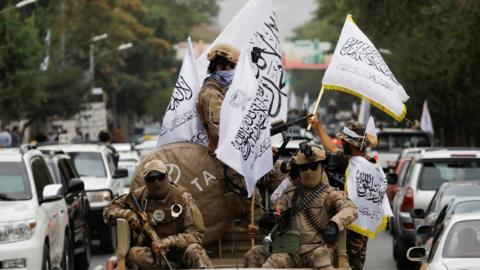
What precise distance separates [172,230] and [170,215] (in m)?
0.12

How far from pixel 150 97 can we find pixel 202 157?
77327mm

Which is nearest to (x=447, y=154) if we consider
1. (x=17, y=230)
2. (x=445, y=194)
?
(x=445, y=194)

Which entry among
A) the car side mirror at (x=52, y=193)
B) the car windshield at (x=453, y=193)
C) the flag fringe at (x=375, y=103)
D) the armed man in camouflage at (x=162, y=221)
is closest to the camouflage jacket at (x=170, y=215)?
the armed man in camouflage at (x=162, y=221)

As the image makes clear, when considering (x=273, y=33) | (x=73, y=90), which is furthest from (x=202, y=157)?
(x=73, y=90)

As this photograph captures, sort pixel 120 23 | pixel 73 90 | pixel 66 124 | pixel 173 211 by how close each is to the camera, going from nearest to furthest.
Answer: pixel 173 211 → pixel 73 90 → pixel 66 124 → pixel 120 23

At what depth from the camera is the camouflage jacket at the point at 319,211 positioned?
34.5 feet

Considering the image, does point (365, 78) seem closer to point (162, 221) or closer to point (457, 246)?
point (457, 246)

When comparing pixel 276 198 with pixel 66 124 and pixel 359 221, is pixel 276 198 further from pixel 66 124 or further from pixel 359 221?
pixel 66 124

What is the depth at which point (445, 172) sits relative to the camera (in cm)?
2059

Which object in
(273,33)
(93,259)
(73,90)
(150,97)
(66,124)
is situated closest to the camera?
(273,33)

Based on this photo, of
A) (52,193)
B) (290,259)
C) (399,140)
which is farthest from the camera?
(399,140)

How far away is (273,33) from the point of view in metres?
13.4

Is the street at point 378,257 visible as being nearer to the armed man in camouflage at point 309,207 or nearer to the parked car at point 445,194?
the parked car at point 445,194

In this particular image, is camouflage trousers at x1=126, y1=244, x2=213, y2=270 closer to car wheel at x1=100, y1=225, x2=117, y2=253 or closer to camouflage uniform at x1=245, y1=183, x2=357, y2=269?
camouflage uniform at x1=245, y1=183, x2=357, y2=269
